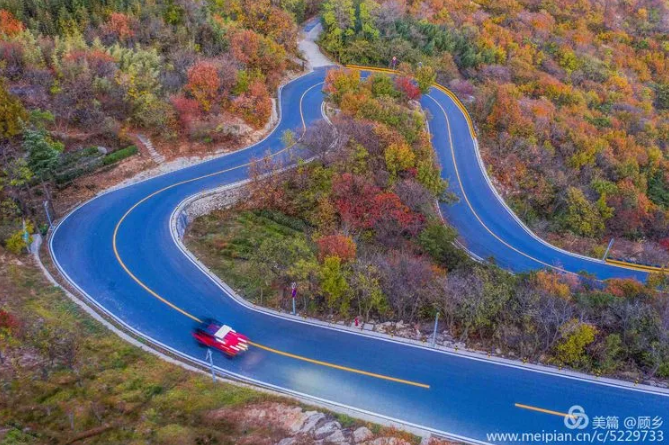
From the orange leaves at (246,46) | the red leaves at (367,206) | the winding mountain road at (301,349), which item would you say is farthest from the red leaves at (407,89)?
the winding mountain road at (301,349)

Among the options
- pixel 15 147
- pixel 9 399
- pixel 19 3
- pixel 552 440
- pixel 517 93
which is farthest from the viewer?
pixel 517 93

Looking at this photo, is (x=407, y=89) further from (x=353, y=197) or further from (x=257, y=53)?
(x=353, y=197)

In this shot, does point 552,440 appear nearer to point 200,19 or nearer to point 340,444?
point 340,444

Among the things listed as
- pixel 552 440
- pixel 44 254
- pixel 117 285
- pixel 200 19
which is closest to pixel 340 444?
pixel 552 440

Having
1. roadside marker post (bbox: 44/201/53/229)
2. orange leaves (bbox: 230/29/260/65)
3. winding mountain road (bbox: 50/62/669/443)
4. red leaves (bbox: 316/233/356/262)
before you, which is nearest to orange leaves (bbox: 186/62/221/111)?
orange leaves (bbox: 230/29/260/65)

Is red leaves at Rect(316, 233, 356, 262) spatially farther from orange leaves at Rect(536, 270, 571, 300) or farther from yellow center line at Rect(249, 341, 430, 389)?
orange leaves at Rect(536, 270, 571, 300)

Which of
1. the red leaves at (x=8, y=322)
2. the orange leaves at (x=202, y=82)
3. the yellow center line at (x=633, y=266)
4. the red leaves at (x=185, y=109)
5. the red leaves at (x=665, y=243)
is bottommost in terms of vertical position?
the yellow center line at (x=633, y=266)

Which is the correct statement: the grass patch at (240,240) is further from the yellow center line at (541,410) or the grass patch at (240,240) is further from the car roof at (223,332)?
the yellow center line at (541,410)
